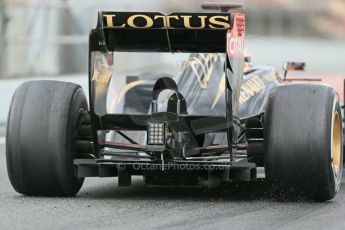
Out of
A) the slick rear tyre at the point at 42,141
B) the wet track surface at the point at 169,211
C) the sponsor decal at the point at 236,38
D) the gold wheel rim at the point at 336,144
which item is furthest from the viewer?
the gold wheel rim at the point at 336,144

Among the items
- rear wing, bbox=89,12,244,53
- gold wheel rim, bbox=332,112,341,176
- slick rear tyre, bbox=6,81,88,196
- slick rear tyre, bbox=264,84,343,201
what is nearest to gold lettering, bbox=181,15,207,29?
rear wing, bbox=89,12,244,53

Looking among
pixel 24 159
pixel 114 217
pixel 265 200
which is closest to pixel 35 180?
pixel 24 159

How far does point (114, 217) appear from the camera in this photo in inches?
305

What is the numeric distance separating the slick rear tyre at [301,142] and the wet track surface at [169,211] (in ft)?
0.61

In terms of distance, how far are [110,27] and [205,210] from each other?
161cm

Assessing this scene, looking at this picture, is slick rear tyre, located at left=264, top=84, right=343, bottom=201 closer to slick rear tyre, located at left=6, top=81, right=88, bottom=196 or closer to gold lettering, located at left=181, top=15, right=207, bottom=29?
gold lettering, located at left=181, top=15, right=207, bottom=29

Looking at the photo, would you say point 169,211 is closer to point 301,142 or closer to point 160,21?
point 301,142

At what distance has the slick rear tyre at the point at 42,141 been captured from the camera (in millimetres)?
8617

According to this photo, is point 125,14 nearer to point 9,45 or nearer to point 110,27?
point 110,27

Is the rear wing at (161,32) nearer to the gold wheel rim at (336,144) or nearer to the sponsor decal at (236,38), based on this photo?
the sponsor decal at (236,38)

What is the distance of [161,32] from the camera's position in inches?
343

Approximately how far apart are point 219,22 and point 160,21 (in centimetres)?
47

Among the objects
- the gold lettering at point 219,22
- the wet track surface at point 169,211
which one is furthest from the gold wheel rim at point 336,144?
the gold lettering at point 219,22

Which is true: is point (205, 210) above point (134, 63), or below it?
below
